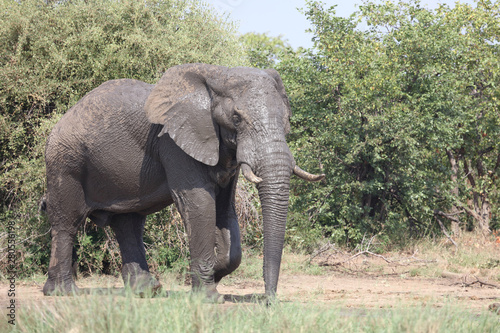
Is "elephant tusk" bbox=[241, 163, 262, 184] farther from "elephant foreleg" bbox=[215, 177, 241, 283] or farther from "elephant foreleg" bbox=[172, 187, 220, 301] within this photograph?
"elephant foreleg" bbox=[215, 177, 241, 283]

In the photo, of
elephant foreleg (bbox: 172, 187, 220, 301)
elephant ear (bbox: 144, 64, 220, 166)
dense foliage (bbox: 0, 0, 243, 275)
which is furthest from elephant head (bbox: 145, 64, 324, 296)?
dense foliage (bbox: 0, 0, 243, 275)

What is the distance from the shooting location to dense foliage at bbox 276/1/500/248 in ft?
45.4

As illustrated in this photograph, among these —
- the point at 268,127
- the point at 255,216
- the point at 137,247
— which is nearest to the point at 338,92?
the point at 255,216

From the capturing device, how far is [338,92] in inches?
588

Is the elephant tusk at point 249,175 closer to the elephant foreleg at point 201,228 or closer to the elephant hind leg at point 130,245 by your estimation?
the elephant foreleg at point 201,228

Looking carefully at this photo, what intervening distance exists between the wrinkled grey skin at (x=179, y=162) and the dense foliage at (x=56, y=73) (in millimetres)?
2342

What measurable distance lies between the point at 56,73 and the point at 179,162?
4974 mm

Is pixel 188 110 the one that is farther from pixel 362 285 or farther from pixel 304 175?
pixel 362 285

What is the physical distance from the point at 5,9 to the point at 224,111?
6529mm

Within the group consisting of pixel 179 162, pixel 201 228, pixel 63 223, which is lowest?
pixel 201 228

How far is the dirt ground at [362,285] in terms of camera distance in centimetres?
765

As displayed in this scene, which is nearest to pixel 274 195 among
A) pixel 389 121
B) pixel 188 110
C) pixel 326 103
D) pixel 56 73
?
pixel 188 110

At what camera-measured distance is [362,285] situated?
1009cm

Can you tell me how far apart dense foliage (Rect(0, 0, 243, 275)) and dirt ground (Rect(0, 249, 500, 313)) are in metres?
0.99
